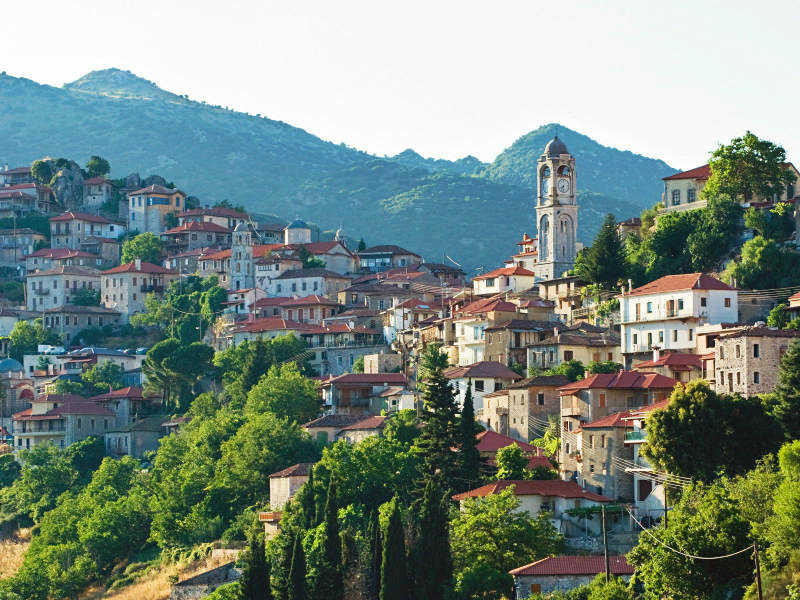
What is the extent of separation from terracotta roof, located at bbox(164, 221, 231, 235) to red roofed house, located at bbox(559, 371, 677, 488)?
7686 centimetres

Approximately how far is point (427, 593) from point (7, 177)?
117846 mm

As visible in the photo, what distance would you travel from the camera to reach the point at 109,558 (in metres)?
94.1

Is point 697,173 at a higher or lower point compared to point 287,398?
higher

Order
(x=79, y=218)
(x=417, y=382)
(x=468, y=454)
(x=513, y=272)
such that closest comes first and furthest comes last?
1. (x=468, y=454)
2. (x=417, y=382)
3. (x=513, y=272)
4. (x=79, y=218)

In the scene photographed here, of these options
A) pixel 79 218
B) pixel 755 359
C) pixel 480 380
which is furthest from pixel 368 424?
pixel 79 218

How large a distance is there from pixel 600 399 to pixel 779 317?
37.9 ft

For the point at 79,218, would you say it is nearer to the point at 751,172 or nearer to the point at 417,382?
the point at 417,382

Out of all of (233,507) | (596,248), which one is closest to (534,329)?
(596,248)

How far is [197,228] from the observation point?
487 ft

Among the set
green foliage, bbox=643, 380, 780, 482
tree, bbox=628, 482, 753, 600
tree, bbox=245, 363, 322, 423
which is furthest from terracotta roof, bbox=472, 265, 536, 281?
tree, bbox=628, 482, 753, 600

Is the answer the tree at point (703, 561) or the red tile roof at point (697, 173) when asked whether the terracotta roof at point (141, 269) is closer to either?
the red tile roof at point (697, 173)

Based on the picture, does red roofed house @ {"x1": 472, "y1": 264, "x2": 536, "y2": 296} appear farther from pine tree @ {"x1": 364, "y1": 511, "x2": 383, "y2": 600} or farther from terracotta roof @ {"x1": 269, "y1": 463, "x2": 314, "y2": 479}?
pine tree @ {"x1": 364, "y1": 511, "x2": 383, "y2": 600}

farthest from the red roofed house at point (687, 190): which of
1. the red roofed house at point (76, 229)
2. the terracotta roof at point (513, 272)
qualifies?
the red roofed house at point (76, 229)

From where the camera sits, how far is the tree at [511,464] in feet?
243
